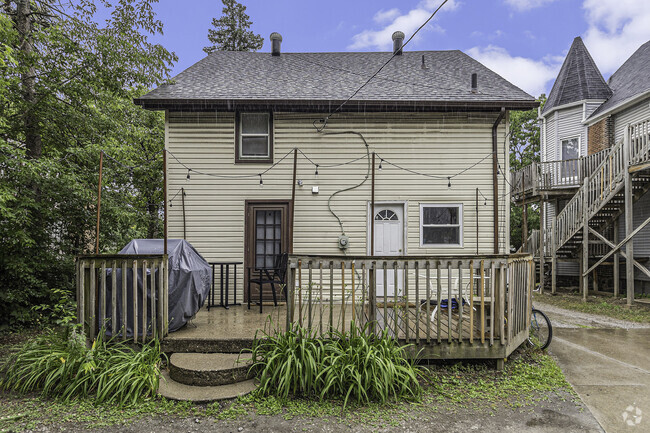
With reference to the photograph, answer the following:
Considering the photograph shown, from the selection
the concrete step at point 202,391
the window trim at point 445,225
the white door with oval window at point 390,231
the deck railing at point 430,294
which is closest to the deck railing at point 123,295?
the concrete step at point 202,391

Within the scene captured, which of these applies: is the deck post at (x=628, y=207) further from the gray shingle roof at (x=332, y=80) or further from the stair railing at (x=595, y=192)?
the gray shingle roof at (x=332, y=80)

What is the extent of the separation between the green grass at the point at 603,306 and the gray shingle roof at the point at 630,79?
6.78 metres

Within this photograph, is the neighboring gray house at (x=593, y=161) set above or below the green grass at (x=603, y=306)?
above

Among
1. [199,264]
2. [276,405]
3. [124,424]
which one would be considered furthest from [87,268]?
[276,405]

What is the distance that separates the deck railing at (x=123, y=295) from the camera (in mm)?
4234

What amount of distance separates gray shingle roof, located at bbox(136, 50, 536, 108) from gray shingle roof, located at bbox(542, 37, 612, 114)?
784 centimetres

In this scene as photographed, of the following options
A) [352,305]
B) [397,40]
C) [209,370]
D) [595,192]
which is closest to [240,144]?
[352,305]

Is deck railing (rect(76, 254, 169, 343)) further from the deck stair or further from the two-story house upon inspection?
the two-story house

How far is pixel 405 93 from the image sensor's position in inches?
298

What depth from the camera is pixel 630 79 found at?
13.9 m

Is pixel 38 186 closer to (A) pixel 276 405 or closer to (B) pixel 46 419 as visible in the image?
(B) pixel 46 419

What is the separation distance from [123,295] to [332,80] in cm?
615

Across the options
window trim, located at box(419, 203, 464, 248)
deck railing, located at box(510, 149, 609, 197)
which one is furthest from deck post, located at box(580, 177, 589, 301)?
window trim, located at box(419, 203, 464, 248)

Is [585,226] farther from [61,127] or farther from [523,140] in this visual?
[61,127]
